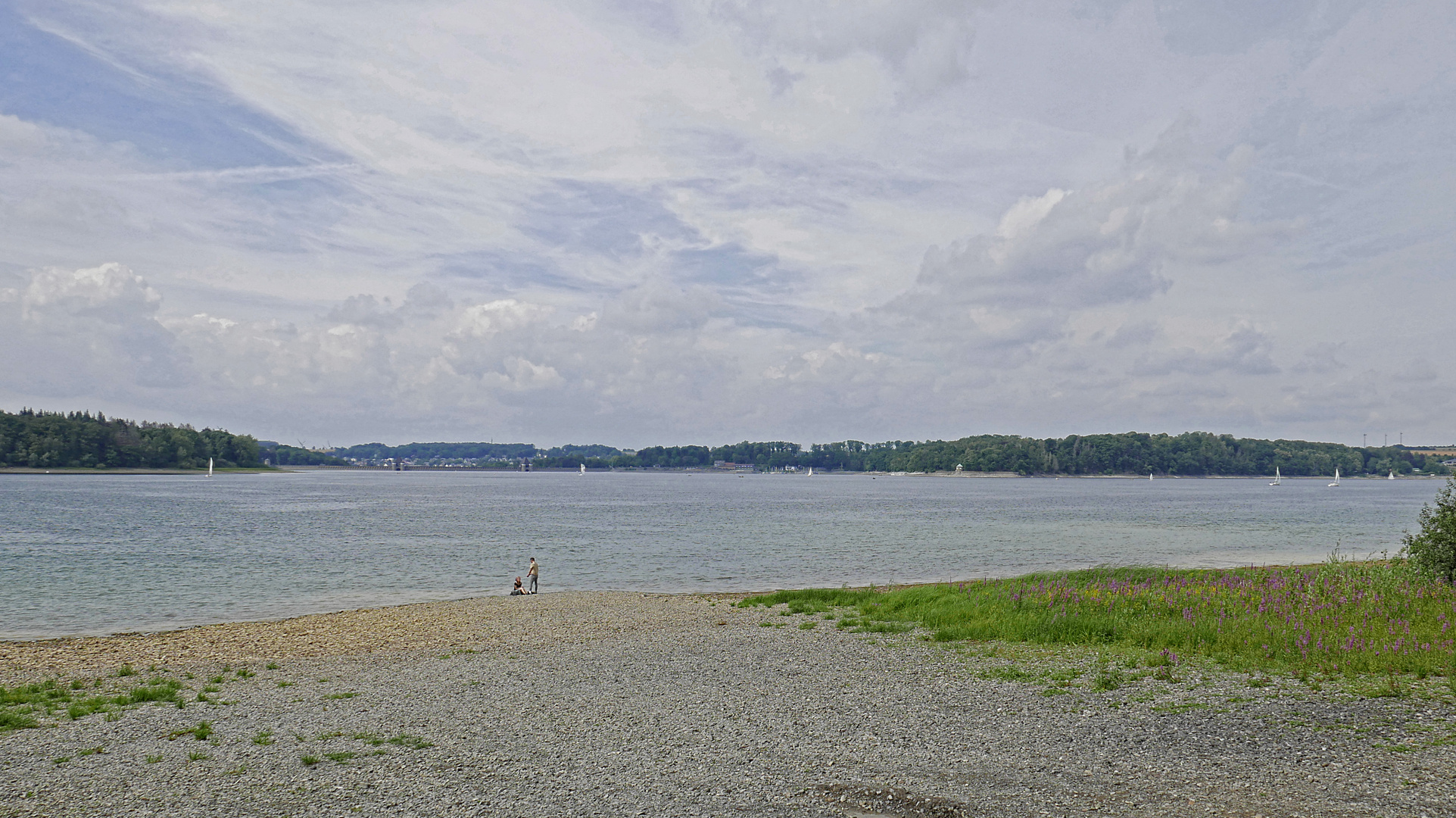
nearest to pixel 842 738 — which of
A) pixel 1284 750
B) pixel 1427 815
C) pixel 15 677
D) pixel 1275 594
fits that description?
pixel 1284 750

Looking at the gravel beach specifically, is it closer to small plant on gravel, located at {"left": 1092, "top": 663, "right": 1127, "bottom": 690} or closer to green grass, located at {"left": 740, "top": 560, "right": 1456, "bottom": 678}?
small plant on gravel, located at {"left": 1092, "top": 663, "right": 1127, "bottom": 690}

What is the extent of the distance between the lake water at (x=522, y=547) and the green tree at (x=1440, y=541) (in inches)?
750

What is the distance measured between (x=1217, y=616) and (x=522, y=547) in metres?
44.1

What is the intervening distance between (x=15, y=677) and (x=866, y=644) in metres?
17.2

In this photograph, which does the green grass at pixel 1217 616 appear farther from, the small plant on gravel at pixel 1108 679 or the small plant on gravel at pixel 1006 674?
the small plant on gravel at pixel 1006 674

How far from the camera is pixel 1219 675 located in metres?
13.6

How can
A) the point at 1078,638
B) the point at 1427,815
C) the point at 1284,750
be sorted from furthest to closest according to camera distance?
the point at 1078,638 → the point at 1284,750 → the point at 1427,815

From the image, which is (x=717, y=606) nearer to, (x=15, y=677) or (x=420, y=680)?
(x=420, y=680)

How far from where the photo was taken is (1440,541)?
65.2 ft

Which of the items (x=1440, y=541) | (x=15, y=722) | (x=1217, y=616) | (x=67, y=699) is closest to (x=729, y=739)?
(x=15, y=722)

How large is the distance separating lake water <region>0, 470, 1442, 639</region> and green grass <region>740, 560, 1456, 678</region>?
11994 mm

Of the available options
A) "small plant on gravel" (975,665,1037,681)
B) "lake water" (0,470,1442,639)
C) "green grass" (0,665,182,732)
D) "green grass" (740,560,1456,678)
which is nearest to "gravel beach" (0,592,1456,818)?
"small plant on gravel" (975,665,1037,681)

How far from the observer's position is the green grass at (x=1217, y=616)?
46.0 ft

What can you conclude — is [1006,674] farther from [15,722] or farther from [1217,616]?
[15,722]
